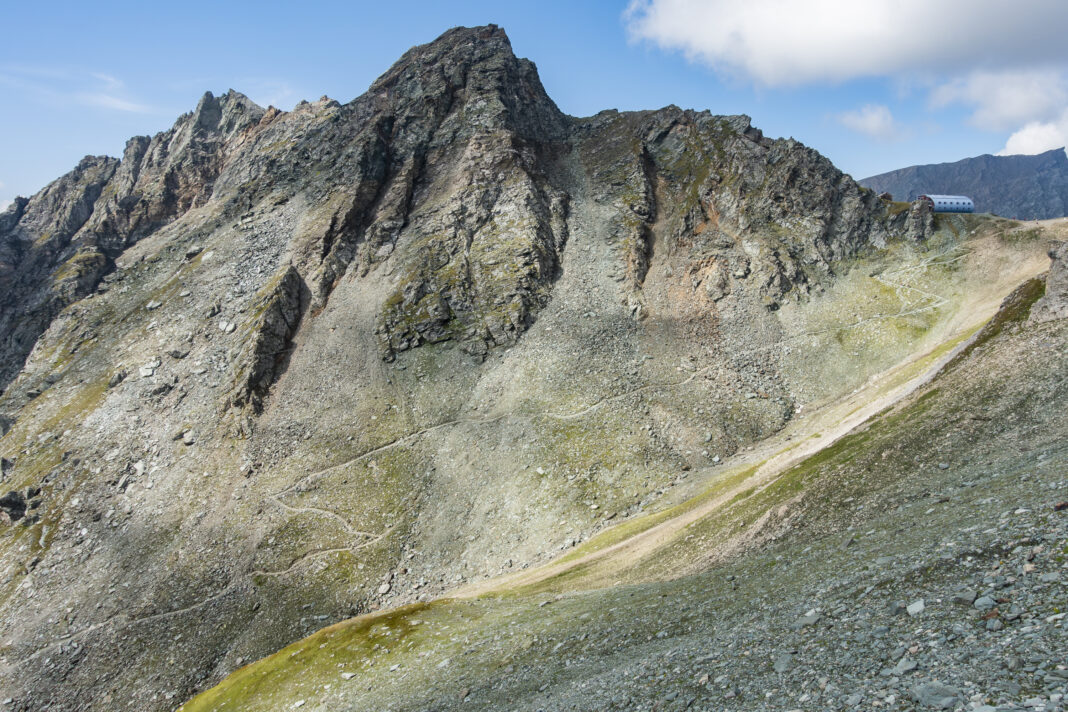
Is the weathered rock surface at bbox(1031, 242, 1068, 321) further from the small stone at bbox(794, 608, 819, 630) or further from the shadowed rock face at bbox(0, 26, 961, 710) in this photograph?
the shadowed rock face at bbox(0, 26, 961, 710)

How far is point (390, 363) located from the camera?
85.5 metres

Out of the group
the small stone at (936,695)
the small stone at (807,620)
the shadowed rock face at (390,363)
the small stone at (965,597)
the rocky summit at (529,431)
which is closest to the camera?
the small stone at (936,695)

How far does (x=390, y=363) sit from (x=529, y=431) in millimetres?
26504

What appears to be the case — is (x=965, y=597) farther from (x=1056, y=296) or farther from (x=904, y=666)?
(x=1056, y=296)

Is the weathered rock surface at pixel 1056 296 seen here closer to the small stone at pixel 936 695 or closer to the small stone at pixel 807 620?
the small stone at pixel 807 620

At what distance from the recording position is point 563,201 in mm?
109312

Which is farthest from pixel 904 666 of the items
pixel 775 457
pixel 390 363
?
pixel 390 363

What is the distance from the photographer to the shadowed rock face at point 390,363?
2391 inches

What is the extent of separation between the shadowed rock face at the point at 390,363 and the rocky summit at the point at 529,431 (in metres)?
0.50

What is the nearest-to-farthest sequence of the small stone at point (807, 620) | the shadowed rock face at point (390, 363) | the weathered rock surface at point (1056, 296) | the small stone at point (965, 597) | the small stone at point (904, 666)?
the small stone at point (904, 666)
the small stone at point (965, 597)
the small stone at point (807, 620)
the weathered rock surface at point (1056, 296)
the shadowed rock face at point (390, 363)

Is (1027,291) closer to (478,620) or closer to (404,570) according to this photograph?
(478,620)

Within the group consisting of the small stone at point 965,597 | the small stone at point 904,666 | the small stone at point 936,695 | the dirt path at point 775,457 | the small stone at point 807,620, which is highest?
the small stone at point 936,695

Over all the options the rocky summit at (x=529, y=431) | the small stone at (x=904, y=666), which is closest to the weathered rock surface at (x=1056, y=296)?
the rocky summit at (x=529, y=431)

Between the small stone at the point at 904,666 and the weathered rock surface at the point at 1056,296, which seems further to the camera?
the weathered rock surface at the point at 1056,296
